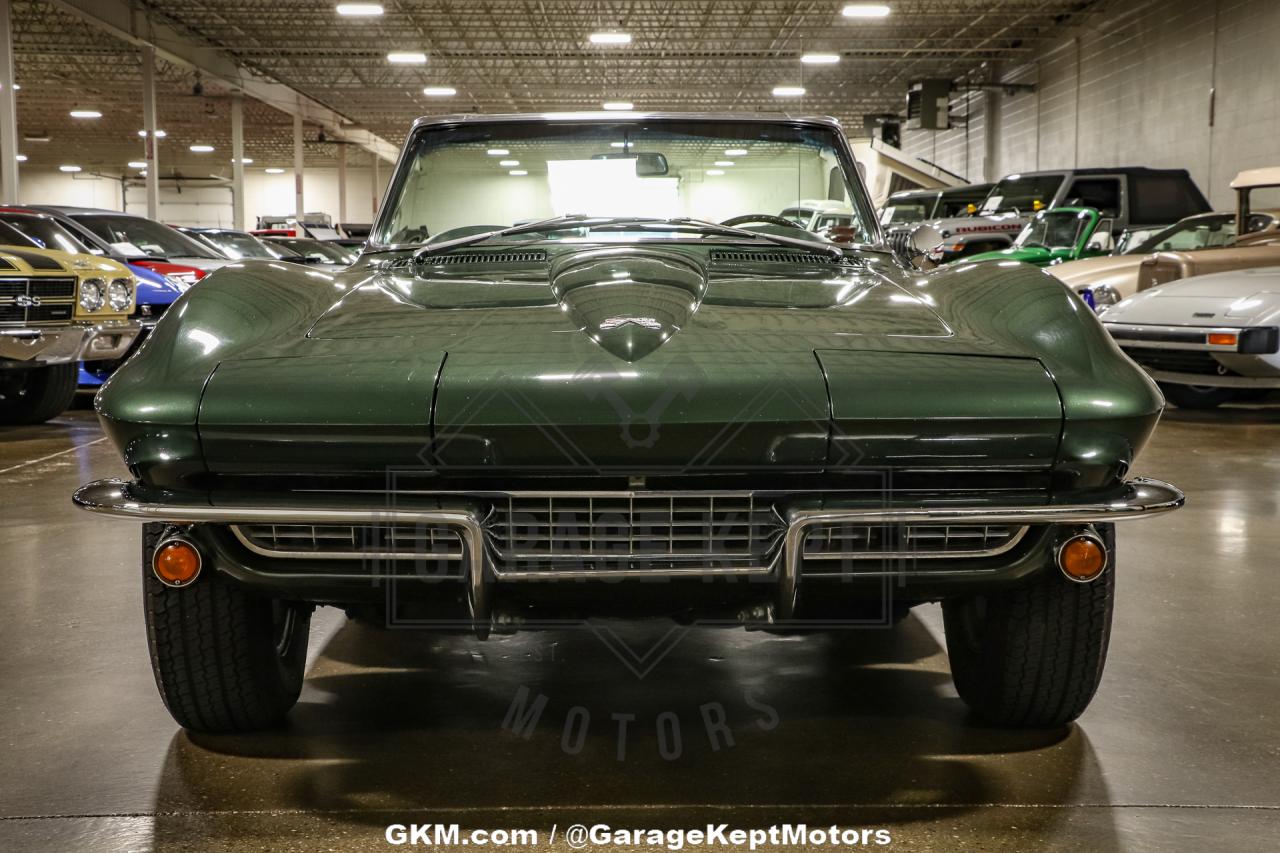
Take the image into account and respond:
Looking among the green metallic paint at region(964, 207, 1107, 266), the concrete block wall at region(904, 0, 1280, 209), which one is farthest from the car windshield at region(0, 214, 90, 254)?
the concrete block wall at region(904, 0, 1280, 209)

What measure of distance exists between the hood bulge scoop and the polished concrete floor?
840 mm

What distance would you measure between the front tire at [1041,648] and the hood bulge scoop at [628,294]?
0.81 m

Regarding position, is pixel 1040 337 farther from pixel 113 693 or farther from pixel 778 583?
pixel 113 693

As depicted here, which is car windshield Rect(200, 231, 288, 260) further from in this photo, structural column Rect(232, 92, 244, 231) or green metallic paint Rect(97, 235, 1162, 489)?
green metallic paint Rect(97, 235, 1162, 489)

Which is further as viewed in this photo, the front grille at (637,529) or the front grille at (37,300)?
the front grille at (37,300)

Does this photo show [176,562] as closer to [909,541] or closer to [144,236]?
[909,541]

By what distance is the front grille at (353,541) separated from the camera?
6.75 feet

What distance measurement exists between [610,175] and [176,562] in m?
1.77

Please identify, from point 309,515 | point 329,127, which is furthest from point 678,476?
point 329,127

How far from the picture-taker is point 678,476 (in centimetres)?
204

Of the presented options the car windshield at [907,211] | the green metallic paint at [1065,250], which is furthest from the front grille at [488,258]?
the car windshield at [907,211]

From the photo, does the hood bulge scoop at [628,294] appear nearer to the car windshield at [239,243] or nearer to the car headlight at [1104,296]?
the car headlight at [1104,296]

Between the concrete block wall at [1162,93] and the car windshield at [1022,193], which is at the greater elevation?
the concrete block wall at [1162,93]

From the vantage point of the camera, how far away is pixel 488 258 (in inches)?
117
